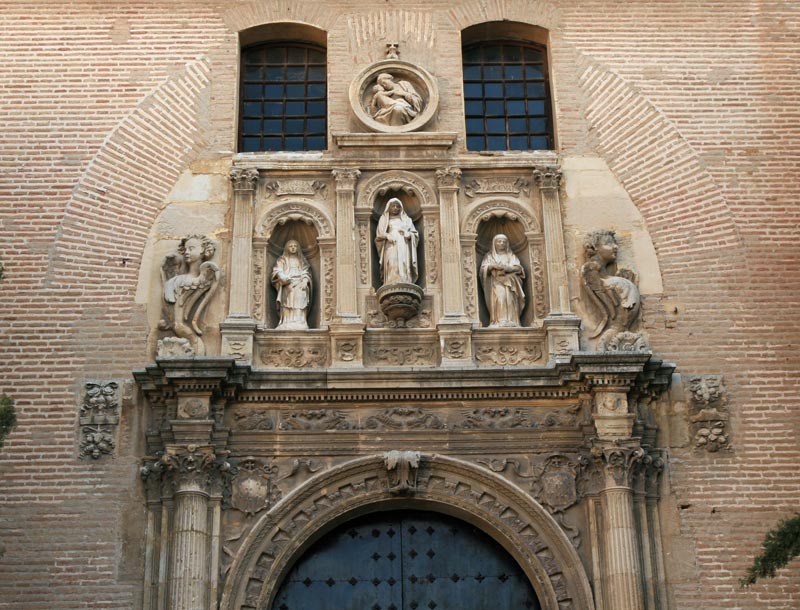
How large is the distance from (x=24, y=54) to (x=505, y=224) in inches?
221

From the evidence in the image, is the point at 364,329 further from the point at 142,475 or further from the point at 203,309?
the point at 142,475

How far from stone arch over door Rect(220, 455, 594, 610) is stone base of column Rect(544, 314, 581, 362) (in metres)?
1.47

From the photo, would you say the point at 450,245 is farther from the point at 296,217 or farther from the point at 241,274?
the point at 241,274

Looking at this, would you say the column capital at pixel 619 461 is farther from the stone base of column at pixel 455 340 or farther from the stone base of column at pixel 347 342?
the stone base of column at pixel 347 342

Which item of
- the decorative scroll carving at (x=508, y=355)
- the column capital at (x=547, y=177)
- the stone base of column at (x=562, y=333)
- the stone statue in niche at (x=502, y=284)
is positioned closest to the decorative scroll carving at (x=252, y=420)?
the decorative scroll carving at (x=508, y=355)

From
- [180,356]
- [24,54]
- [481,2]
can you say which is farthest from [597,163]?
[24,54]

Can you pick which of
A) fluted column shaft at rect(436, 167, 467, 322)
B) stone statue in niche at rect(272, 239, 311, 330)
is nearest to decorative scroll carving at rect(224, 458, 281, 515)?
stone statue in niche at rect(272, 239, 311, 330)

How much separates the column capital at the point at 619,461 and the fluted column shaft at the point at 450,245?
1956 mm

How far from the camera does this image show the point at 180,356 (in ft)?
44.5

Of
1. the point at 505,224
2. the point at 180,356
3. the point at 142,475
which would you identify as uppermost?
the point at 505,224

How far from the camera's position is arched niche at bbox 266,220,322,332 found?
14.3m

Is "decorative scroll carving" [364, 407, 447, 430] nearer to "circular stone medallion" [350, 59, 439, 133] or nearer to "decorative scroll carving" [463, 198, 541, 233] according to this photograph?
"decorative scroll carving" [463, 198, 541, 233]

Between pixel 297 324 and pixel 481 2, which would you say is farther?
pixel 481 2

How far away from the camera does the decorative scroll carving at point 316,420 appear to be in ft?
44.5
